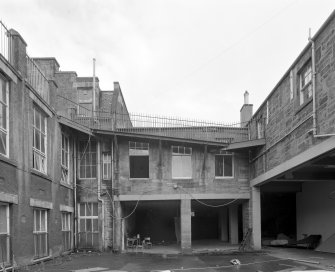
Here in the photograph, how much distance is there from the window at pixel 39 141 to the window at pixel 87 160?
472 centimetres

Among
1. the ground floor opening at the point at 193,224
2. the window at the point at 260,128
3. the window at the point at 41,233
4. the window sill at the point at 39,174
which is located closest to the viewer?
the window sill at the point at 39,174

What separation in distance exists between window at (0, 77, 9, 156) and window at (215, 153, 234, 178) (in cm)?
1167

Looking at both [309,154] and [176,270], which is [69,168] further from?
[309,154]

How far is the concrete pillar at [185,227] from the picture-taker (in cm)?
2105

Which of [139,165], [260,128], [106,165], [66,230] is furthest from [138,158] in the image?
[260,128]

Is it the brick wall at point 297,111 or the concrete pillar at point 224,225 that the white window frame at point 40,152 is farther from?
the concrete pillar at point 224,225

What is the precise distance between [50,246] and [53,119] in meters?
5.05

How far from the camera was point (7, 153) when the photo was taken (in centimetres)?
1313

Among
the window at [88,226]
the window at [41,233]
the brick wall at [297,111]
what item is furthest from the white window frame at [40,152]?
the brick wall at [297,111]

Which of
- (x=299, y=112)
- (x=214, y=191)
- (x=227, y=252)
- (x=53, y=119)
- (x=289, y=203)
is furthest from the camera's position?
(x=289, y=203)

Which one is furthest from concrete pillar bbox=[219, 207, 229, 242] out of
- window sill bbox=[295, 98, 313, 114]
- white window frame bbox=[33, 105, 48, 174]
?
window sill bbox=[295, 98, 313, 114]

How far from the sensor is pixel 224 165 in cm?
2228

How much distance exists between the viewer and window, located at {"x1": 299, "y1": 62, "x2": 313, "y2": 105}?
42.5ft

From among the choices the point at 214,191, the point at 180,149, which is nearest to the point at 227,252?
the point at 214,191
